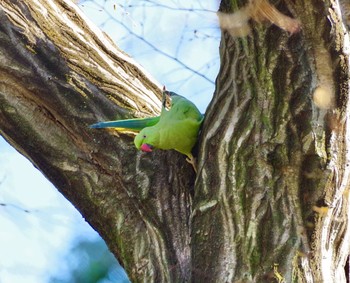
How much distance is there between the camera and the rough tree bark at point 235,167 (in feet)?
7.06

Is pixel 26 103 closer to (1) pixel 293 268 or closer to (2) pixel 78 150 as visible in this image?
(2) pixel 78 150

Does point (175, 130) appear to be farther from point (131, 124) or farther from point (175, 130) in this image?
point (131, 124)

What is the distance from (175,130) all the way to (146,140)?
0.32ft

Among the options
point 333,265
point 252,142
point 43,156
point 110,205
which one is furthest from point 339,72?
point 43,156

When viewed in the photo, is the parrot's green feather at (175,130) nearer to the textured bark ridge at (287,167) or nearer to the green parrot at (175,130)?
the green parrot at (175,130)

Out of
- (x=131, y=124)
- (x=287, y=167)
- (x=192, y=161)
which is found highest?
(x=131, y=124)

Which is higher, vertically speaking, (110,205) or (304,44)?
(304,44)

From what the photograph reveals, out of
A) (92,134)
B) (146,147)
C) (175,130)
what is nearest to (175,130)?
(175,130)

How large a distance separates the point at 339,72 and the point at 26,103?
1.11 m

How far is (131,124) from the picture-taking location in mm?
2586

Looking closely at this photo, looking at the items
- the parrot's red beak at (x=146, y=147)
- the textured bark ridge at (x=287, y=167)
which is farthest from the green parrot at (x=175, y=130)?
the textured bark ridge at (x=287, y=167)

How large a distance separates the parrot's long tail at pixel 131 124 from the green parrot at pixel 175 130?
32mm

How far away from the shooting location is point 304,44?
2152mm

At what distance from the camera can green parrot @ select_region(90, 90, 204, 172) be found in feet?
7.96
